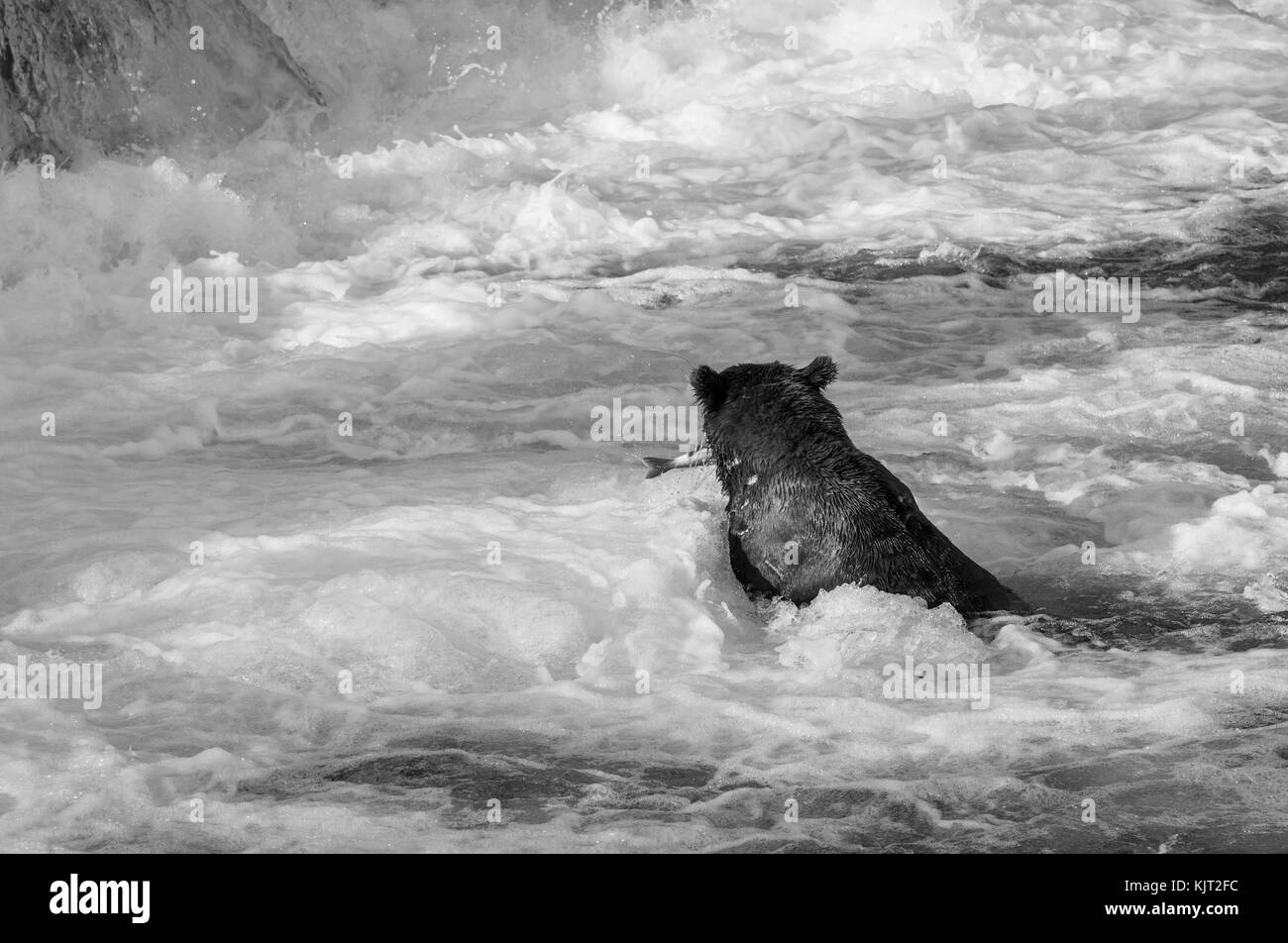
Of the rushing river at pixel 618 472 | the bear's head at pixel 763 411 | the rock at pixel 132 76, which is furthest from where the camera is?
the rock at pixel 132 76

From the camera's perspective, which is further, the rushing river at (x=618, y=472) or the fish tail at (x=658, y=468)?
the fish tail at (x=658, y=468)

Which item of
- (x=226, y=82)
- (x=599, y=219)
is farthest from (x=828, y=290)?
(x=226, y=82)

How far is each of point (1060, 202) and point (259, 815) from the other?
36.6 ft

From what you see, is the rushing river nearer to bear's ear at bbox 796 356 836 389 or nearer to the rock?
the rock

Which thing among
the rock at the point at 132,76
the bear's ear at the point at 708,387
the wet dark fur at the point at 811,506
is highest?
the rock at the point at 132,76

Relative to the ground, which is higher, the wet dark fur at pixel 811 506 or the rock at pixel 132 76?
the rock at pixel 132 76

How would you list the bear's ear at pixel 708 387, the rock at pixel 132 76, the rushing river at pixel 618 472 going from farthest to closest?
1. the rock at pixel 132 76
2. the bear's ear at pixel 708 387
3. the rushing river at pixel 618 472

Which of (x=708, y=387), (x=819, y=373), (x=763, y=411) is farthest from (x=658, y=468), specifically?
(x=819, y=373)

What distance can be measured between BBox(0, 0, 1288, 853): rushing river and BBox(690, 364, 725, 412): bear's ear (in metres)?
0.50

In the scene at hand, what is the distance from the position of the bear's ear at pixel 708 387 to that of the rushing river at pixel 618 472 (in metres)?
0.50

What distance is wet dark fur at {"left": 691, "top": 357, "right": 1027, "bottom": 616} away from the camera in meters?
5.89

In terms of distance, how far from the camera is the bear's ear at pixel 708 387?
6.55 metres

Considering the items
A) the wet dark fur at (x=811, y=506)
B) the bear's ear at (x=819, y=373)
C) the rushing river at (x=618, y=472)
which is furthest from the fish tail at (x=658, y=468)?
the bear's ear at (x=819, y=373)

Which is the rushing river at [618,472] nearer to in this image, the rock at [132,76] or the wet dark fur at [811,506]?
the wet dark fur at [811,506]
